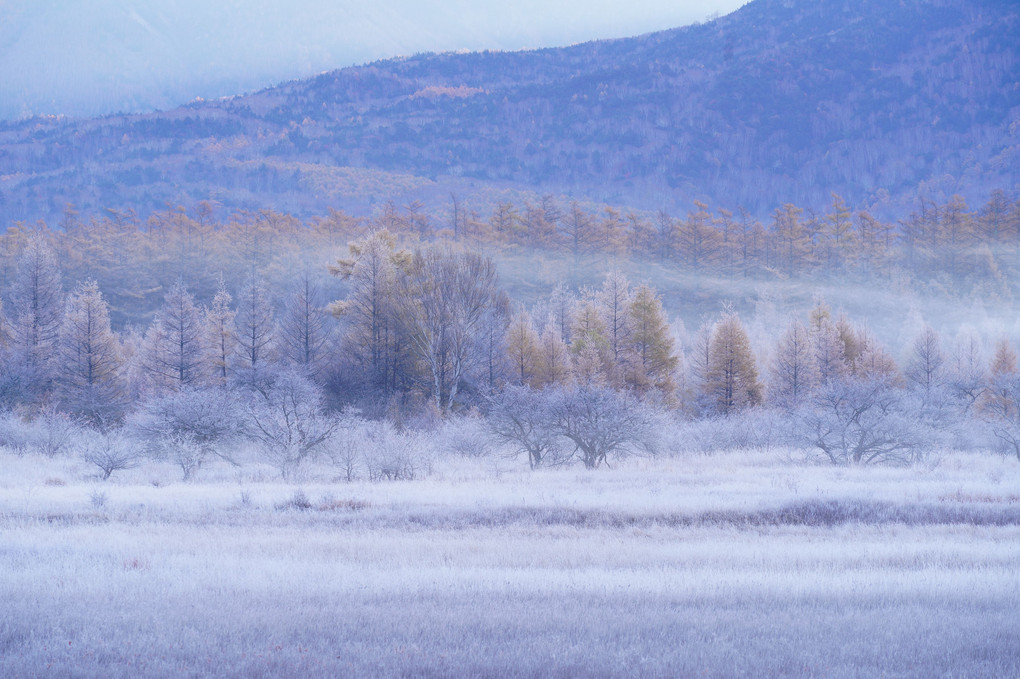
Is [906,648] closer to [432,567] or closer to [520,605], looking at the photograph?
[520,605]

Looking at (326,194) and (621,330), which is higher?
(326,194)

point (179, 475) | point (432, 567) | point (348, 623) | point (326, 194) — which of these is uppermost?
point (326, 194)

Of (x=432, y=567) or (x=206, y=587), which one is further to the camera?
(x=432, y=567)

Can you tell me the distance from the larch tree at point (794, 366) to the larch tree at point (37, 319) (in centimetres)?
4172

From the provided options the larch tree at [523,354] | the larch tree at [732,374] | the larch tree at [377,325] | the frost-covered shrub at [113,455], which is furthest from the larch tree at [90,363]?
the larch tree at [732,374]

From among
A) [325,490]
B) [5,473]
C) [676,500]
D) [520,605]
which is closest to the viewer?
[520,605]

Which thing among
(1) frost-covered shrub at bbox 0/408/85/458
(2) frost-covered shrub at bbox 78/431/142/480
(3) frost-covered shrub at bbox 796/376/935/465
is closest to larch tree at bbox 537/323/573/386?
(3) frost-covered shrub at bbox 796/376/935/465

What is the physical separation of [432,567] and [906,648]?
5997 mm

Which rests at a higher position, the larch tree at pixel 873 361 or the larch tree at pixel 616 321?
the larch tree at pixel 616 321

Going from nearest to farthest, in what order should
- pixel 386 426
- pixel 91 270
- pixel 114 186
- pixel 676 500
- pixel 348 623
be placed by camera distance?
pixel 348 623, pixel 676 500, pixel 386 426, pixel 91 270, pixel 114 186

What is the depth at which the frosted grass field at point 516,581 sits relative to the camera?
6441mm

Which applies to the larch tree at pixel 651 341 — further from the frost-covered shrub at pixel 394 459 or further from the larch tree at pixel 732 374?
the frost-covered shrub at pixel 394 459

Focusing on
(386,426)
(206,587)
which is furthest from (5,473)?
(206,587)

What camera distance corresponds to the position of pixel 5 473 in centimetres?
2406
